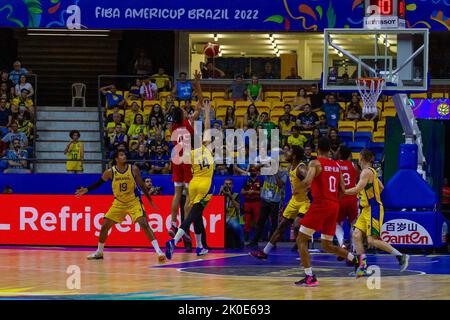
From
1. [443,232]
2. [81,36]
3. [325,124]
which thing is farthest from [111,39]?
[443,232]

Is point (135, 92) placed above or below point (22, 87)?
below

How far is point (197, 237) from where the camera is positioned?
20.0m

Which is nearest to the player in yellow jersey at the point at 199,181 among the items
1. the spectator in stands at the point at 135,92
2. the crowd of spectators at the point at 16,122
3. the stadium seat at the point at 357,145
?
the crowd of spectators at the point at 16,122

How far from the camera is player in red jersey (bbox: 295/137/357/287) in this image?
14336 millimetres

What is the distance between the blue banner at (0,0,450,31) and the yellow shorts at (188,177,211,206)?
12538 millimetres

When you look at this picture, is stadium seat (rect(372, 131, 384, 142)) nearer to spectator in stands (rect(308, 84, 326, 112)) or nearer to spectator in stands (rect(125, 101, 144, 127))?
spectator in stands (rect(308, 84, 326, 112))

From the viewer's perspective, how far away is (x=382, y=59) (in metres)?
24.5

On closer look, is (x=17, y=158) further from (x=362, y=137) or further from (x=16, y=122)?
(x=362, y=137)

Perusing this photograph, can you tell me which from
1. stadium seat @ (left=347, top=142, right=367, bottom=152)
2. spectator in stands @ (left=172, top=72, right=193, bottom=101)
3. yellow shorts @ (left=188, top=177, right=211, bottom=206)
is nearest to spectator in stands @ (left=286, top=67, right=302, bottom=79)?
spectator in stands @ (left=172, top=72, right=193, bottom=101)

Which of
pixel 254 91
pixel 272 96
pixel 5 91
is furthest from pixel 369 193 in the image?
pixel 5 91

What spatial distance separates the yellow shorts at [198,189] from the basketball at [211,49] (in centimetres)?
1344

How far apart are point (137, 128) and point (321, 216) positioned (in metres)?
14.1
